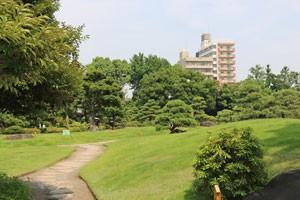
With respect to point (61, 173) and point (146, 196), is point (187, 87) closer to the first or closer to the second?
point (61, 173)

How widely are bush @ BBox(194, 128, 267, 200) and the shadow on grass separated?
1.34m

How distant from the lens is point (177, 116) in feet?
109

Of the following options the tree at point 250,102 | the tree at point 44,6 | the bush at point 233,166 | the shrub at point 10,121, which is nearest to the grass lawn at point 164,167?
the bush at point 233,166

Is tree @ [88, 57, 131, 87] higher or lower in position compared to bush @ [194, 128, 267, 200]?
higher

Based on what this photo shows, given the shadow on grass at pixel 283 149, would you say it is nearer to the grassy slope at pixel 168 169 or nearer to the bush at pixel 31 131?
the grassy slope at pixel 168 169

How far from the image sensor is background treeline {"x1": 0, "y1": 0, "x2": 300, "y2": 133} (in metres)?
5.27

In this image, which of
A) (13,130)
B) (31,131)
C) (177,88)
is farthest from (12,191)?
(177,88)

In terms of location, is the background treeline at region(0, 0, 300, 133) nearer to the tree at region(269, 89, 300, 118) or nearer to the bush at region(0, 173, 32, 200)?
the tree at region(269, 89, 300, 118)

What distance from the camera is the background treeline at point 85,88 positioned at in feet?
17.3

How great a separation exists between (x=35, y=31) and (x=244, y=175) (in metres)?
5.75

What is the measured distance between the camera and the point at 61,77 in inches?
334

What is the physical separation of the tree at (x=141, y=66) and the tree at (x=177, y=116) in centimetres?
4618

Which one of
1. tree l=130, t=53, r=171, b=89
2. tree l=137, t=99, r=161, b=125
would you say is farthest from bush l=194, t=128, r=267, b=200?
tree l=130, t=53, r=171, b=89

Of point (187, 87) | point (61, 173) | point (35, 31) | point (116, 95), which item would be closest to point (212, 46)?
point (187, 87)
